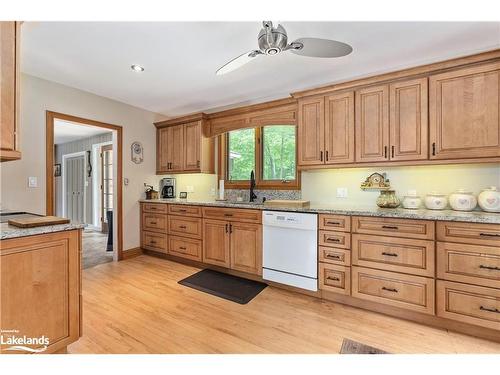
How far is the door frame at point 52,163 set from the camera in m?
2.90

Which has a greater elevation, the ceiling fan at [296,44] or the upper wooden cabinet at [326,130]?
the ceiling fan at [296,44]

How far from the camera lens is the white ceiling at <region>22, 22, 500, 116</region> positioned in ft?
6.32

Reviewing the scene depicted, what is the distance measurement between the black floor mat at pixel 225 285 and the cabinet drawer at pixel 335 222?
1.01m

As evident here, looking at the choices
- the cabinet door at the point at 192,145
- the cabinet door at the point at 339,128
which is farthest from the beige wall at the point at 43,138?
the cabinet door at the point at 339,128

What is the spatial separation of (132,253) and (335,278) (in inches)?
121

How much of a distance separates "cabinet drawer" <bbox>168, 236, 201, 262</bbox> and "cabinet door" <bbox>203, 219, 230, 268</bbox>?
0.13 meters

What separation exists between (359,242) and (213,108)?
2.98m

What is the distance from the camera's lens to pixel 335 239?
2.33 meters

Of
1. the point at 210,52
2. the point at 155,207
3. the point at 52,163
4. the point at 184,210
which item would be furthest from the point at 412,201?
the point at 52,163

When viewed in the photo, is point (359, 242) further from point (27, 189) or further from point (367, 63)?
point (27, 189)

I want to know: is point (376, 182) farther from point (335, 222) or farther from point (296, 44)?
point (296, 44)

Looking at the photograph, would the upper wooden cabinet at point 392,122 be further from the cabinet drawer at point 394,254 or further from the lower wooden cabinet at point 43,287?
the lower wooden cabinet at point 43,287

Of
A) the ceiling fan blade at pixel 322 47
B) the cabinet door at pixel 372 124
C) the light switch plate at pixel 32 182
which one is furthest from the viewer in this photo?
the light switch plate at pixel 32 182

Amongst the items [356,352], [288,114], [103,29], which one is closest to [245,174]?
[288,114]
